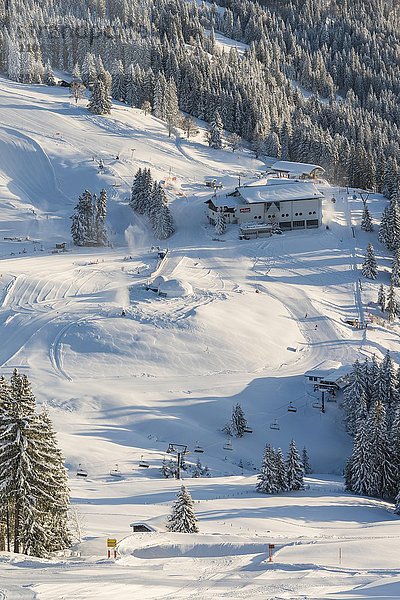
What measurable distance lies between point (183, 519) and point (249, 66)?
130 m

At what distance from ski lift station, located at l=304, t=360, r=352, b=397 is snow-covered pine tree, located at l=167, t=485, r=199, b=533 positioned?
26.2m

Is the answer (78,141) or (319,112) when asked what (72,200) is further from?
(319,112)

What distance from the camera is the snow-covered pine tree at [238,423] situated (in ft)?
158

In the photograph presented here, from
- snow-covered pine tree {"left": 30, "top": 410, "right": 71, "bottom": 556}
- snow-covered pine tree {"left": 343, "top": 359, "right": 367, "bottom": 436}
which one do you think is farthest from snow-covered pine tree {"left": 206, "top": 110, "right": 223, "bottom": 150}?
snow-covered pine tree {"left": 30, "top": 410, "right": 71, "bottom": 556}

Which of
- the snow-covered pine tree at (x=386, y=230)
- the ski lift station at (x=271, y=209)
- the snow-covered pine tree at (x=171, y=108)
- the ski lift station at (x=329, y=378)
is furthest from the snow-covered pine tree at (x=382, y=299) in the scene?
the snow-covered pine tree at (x=171, y=108)

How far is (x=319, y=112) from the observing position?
463ft

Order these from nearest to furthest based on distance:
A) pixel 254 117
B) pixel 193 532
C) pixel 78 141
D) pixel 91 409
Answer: pixel 193 532, pixel 91 409, pixel 78 141, pixel 254 117

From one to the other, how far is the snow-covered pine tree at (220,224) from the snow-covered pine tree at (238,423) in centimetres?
3872

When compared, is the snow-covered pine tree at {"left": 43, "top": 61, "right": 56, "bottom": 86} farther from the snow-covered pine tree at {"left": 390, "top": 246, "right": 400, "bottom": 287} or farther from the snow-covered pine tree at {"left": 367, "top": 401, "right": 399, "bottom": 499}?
the snow-covered pine tree at {"left": 367, "top": 401, "right": 399, "bottom": 499}

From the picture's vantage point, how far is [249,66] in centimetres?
14850

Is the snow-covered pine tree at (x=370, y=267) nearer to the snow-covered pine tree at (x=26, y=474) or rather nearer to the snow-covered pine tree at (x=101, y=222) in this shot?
the snow-covered pine tree at (x=101, y=222)

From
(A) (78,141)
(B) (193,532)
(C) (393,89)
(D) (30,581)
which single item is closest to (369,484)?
(B) (193,532)

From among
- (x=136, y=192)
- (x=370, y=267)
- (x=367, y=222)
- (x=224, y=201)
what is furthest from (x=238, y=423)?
(x=136, y=192)

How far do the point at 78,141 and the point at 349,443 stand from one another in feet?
212
